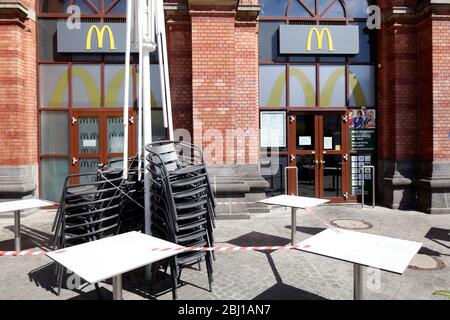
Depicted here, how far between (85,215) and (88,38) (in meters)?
6.00

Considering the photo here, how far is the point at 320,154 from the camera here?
28.6ft

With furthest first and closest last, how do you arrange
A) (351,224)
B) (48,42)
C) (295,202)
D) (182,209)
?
(48,42) → (351,224) → (295,202) → (182,209)

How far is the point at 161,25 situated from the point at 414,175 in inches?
278

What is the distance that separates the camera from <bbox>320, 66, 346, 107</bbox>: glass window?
8.70m

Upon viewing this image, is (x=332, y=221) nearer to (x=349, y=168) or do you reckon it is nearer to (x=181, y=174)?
(x=349, y=168)

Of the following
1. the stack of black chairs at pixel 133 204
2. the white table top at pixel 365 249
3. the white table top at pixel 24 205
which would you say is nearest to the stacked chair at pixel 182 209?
the stack of black chairs at pixel 133 204

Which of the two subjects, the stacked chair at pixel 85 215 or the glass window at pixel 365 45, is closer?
the stacked chair at pixel 85 215

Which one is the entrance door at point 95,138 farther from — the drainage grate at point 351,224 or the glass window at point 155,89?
the drainage grate at point 351,224

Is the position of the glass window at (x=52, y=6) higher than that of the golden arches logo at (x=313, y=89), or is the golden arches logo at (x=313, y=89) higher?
the glass window at (x=52, y=6)

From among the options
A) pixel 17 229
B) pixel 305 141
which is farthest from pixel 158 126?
pixel 17 229

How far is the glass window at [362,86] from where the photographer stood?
345 inches

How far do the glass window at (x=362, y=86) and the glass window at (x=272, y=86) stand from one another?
1.88 m

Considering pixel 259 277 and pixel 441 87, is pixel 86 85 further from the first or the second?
pixel 441 87

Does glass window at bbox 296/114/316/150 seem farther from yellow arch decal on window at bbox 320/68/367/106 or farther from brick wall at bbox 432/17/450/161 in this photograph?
brick wall at bbox 432/17/450/161
